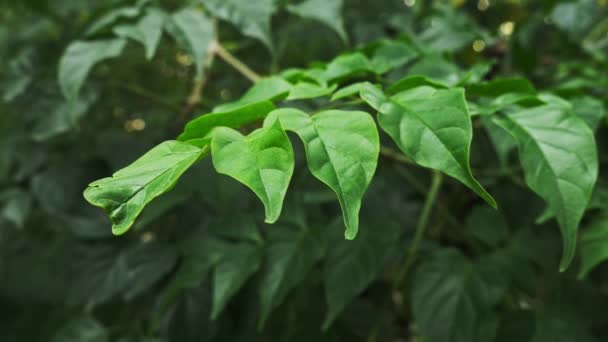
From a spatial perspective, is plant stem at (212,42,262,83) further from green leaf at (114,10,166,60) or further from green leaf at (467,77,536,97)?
green leaf at (467,77,536,97)

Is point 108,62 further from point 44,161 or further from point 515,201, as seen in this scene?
point 515,201

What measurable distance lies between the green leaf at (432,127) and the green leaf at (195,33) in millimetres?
299

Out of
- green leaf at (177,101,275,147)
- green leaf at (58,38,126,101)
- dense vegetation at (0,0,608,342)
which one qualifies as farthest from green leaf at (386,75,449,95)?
green leaf at (58,38,126,101)

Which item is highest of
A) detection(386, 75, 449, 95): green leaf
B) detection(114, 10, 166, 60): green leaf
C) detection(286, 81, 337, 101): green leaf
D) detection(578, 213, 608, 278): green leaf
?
detection(386, 75, 449, 95): green leaf

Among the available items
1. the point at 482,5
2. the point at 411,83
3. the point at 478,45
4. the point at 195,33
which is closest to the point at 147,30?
the point at 195,33

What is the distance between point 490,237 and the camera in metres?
0.68

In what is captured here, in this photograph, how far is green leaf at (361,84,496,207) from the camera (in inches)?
13.6

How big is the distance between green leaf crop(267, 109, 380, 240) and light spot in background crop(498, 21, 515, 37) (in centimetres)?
70

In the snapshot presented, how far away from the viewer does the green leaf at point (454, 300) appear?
0.58 m

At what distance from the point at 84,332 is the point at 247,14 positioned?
485 millimetres

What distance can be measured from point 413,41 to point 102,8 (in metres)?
0.43

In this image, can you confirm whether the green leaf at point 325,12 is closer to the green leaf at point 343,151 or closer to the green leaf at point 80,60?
the green leaf at point 80,60

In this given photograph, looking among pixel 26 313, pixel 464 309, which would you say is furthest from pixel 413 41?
pixel 26 313

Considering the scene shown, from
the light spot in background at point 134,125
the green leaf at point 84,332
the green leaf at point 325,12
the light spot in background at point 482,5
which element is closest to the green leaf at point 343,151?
the green leaf at point 325,12
